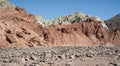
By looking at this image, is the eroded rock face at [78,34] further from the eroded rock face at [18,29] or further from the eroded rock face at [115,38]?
the eroded rock face at [18,29]

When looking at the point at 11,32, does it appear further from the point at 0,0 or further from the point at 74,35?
the point at 0,0

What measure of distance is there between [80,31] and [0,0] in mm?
27252

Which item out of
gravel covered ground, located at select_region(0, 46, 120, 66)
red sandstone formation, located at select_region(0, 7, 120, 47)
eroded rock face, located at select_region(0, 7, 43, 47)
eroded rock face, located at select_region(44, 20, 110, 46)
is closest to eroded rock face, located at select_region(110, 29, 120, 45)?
red sandstone formation, located at select_region(0, 7, 120, 47)

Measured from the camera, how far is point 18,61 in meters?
13.4

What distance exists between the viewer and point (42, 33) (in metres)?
65.1

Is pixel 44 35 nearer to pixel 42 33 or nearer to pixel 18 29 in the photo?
pixel 42 33

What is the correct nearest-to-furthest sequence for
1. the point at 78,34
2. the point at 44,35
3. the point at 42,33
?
the point at 42,33
the point at 44,35
the point at 78,34

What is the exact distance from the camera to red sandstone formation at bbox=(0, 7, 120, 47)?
50.4 meters

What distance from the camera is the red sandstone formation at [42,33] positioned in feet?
165

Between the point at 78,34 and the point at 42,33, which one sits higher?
the point at 42,33

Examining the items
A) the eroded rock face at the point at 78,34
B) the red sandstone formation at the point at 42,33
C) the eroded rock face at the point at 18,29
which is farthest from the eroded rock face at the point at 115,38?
the eroded rock face at the point at 18,29

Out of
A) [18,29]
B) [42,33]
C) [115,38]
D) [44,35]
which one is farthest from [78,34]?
[18,29]

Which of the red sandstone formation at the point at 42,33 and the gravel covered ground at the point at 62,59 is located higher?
the red sandstone formation at the point at 42,33

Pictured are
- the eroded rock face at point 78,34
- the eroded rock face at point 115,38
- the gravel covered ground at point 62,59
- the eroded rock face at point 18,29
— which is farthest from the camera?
the eroded rock face at point 115,38
